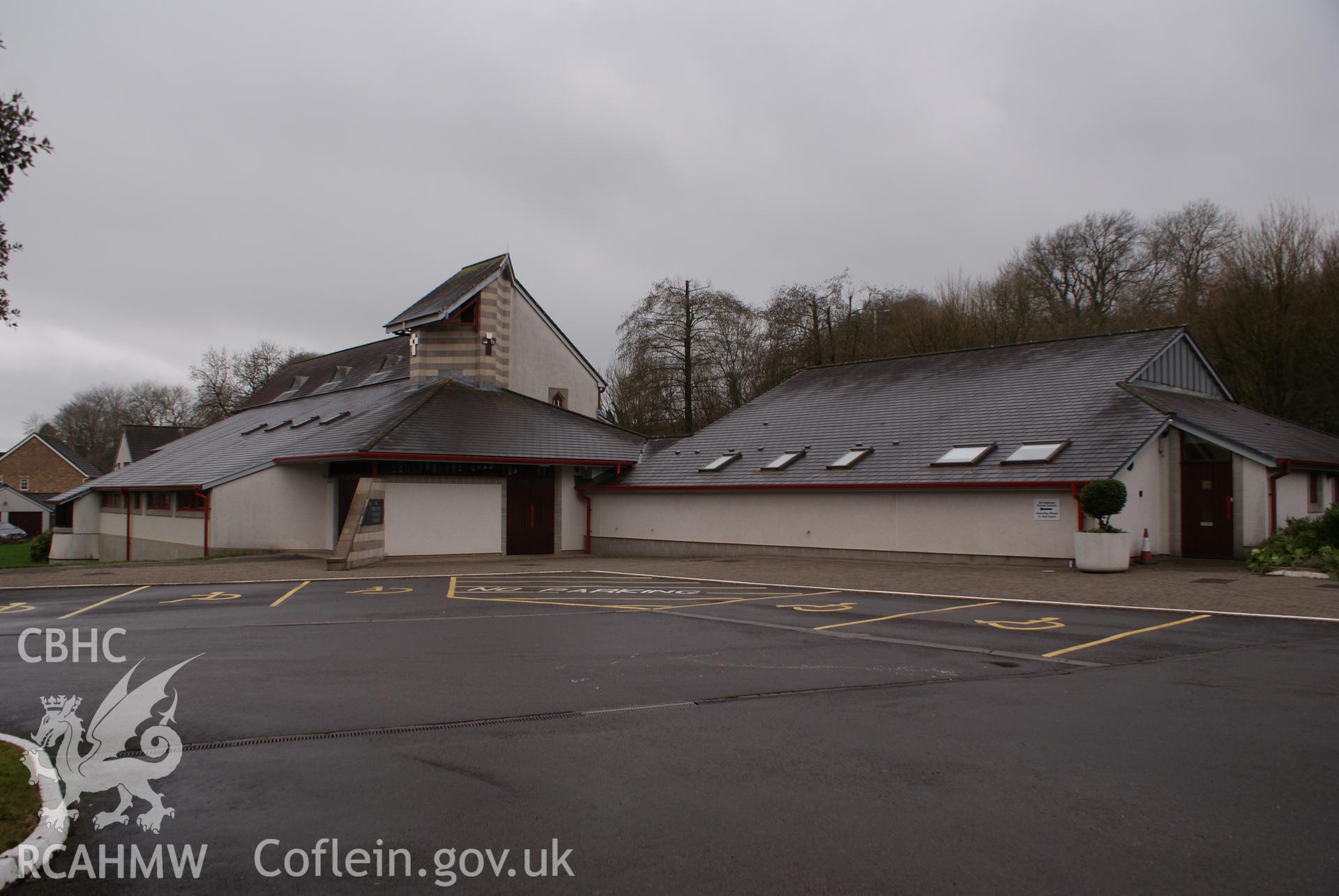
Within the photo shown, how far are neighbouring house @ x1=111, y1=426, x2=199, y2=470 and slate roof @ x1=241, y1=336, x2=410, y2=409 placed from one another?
14655mm

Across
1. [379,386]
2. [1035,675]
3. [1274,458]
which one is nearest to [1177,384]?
[1274,458]

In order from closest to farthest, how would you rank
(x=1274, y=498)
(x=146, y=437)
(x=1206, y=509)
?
(x=1274, y=498)
(x=1206, y=509)
(x=146, y=437)

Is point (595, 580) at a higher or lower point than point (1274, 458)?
lower

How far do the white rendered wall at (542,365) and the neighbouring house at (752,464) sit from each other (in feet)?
0.35

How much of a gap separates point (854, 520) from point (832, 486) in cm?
111

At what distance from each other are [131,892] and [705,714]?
408 centimetres

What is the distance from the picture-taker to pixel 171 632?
37.1 feet

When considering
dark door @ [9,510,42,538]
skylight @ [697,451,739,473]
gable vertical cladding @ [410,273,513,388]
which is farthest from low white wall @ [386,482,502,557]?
dark door @ [9,510,42,538]

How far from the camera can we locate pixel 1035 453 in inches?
776

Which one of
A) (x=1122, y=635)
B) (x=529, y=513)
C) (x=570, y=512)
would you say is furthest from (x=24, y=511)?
(x=1122, y=635)

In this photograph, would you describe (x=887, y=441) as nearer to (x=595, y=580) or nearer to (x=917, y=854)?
(x=595, y=580)

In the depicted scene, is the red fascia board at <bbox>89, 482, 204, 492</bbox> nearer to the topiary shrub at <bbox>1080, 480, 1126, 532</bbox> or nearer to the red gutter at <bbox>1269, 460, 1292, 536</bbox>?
the topiary shrub at <bbox>1080, 480, 1126, 532</bbox>

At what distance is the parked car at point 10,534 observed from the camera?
60125 mm

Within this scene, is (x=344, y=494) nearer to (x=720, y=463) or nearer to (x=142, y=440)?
(x=720, y=463)
